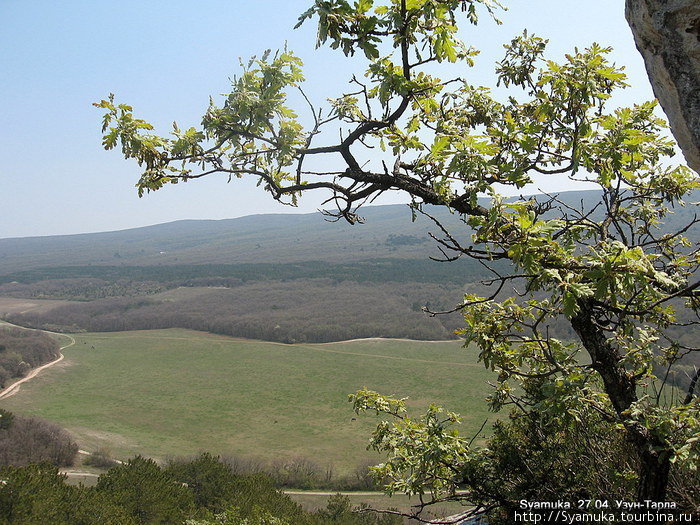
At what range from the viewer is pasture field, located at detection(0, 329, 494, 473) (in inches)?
2018

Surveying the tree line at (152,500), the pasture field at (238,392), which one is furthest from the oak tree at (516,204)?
the pasture field at (238,392)

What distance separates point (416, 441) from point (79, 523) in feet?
46.9

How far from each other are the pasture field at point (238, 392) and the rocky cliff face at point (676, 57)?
147 feet

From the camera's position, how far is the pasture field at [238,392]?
51250 millimetres

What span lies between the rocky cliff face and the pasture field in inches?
1769

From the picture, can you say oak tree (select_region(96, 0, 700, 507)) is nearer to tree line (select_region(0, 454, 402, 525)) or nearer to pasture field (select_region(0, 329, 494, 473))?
tree line (select_region(0, 454, 402, 525))

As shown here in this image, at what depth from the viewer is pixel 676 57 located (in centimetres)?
269

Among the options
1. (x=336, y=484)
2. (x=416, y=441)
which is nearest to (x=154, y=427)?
(x=336, y=484)

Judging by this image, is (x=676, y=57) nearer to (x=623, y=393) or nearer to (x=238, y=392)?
(x=623, y=393)

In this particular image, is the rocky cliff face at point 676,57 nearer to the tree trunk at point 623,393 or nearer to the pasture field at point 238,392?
the tree trunk at point 623,393

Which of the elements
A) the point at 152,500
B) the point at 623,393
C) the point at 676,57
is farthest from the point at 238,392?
the point at 676,57

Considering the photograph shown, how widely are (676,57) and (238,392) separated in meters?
73.7

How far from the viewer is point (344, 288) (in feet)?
443

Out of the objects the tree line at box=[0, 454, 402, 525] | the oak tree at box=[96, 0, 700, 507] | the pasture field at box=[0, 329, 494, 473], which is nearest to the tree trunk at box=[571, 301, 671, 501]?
the oak tree at box=[96, 0, 700, 507]
